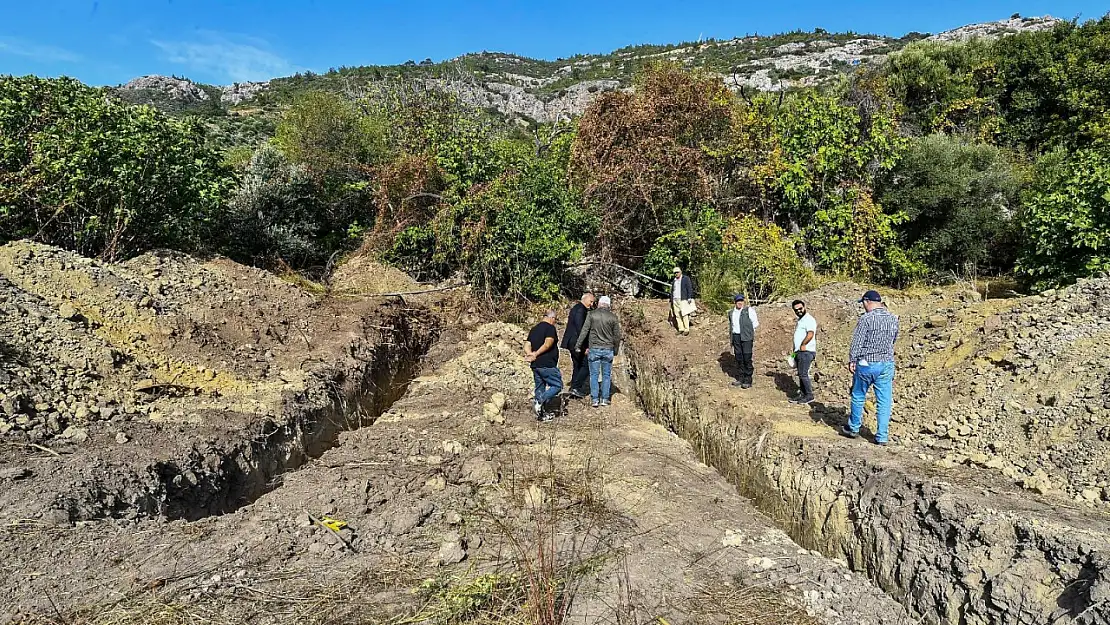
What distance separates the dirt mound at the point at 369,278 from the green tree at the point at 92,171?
323 cm

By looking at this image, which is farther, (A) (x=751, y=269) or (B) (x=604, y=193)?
(B) (x=604, y=193)

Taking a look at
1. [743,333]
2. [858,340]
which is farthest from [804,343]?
[858,340]

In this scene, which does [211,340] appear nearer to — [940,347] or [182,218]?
[182,218]

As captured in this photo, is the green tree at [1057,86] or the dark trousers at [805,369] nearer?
the dark trousers at [805,369]

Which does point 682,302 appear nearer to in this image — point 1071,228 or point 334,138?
point 1071,228

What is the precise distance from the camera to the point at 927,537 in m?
5.38

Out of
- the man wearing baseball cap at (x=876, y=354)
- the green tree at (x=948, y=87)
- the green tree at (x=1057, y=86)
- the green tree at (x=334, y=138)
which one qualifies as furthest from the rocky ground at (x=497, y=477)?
the green tree at (x=1057, y=86)

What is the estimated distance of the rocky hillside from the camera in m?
44.8

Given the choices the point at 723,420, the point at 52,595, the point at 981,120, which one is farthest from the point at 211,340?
the point at 981,120

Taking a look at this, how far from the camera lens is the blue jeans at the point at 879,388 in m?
A: 6.79

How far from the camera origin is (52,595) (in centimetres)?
394

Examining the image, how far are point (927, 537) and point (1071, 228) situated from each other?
980 centimetres

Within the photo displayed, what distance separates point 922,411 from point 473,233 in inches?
371

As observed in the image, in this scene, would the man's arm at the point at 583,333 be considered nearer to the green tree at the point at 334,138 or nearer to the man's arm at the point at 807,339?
the man's arm at the point at 807,339
